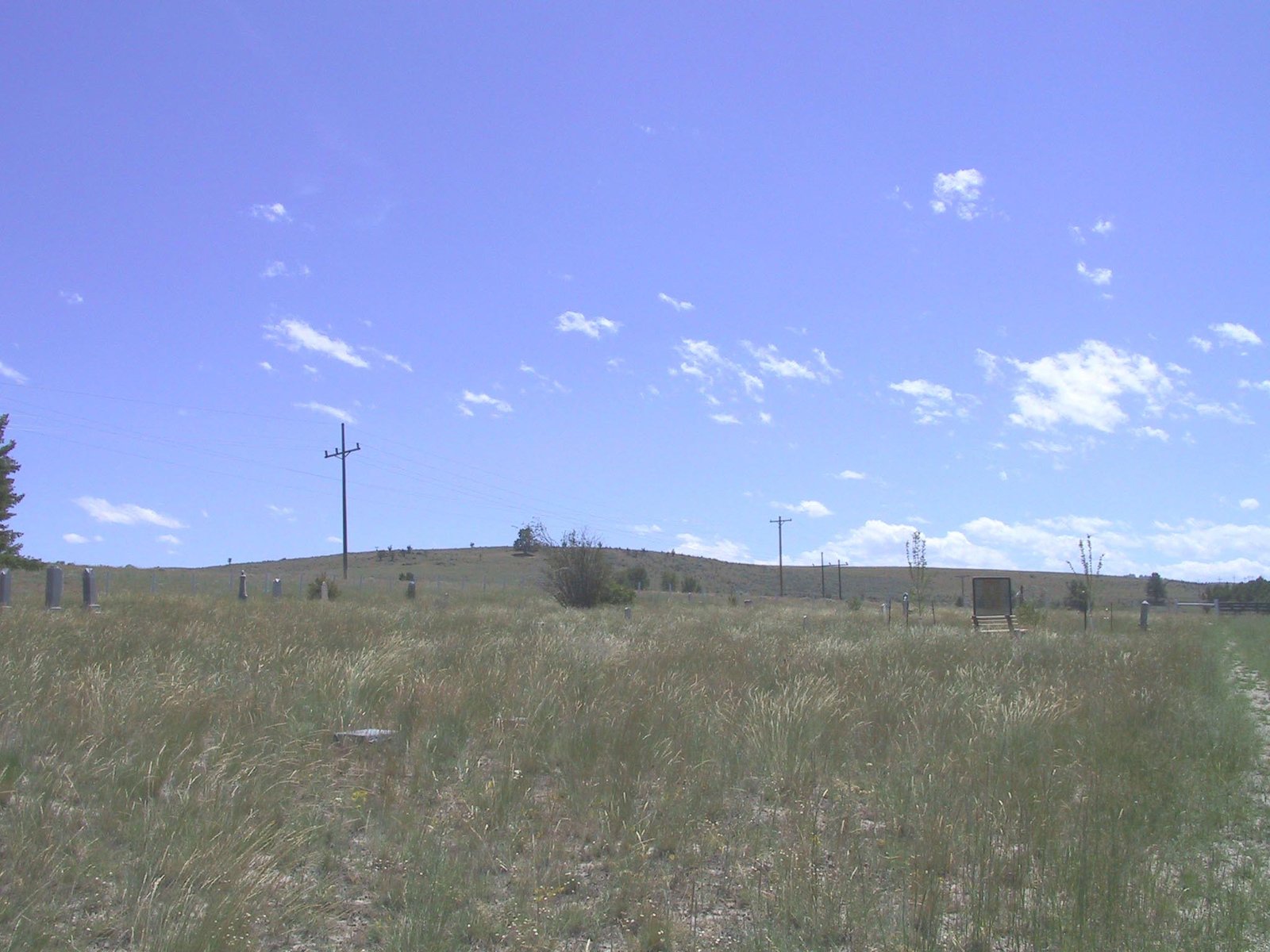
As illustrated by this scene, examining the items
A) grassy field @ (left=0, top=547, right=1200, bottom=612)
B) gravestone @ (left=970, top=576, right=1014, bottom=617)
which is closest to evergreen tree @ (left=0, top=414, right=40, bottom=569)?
grassy field @ (left=0, top=547, right=1200, bottom=612)

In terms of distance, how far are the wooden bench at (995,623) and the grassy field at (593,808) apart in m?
14.2

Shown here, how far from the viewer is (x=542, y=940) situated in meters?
4.41

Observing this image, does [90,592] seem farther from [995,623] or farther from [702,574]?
[702,574]

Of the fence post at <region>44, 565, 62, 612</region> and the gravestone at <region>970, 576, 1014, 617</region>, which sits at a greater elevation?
the fence post at <region>44, 565, 62, 612</region>

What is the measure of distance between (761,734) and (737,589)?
80731mm

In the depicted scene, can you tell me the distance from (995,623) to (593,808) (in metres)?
22.5

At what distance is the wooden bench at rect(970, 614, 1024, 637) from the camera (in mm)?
24625

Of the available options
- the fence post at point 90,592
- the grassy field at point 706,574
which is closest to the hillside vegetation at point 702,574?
the grassy field at point 706,574

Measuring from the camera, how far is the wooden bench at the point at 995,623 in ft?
80.8

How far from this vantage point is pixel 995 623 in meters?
26.4

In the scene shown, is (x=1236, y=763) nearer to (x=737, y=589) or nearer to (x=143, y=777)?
(x=143, y=777)

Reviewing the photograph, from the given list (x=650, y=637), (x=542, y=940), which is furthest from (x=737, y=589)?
(x=542, y=940)

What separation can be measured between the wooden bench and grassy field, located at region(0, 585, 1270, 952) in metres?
14.2

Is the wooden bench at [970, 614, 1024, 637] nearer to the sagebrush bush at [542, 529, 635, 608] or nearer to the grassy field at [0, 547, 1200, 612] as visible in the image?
the sagebrush bush at [542, 529, 635, 608]
